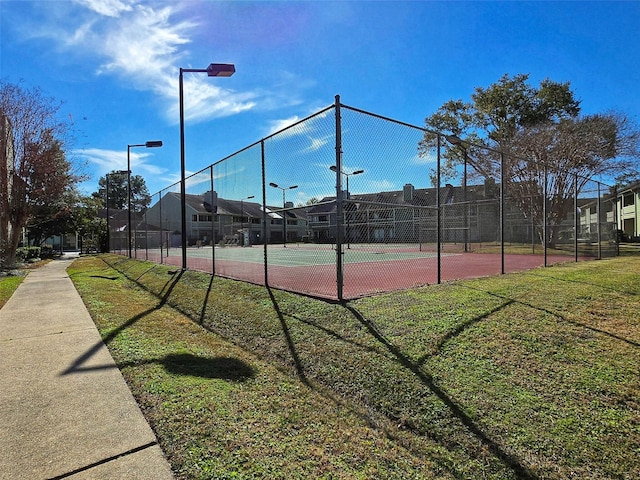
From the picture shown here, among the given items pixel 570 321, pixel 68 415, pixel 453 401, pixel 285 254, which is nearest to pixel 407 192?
pixel 570 321

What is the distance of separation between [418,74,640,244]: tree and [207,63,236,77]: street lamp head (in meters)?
8.74

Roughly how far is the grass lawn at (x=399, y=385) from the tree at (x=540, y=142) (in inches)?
397

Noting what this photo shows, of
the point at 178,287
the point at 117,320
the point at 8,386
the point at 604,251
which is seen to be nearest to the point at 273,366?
the point at 8,386

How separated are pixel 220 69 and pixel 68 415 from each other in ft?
28.2

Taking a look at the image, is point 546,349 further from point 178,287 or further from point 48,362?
point 178,287

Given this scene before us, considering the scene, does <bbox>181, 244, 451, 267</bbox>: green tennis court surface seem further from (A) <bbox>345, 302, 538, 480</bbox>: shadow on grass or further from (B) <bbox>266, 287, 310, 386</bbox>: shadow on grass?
(A) <bbox>345, 302, 538, 480</bbox>: shadow on grass

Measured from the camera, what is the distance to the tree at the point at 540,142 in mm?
18375

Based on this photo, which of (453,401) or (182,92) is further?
(182,92)

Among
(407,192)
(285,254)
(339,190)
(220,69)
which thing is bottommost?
(285,254)

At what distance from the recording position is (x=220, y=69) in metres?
9.34

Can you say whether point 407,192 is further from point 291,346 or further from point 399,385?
point 399,385

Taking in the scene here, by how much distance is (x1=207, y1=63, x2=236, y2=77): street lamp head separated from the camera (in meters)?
9.28

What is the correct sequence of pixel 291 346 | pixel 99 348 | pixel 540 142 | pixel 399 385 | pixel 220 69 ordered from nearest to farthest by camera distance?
pixel 399 385 < pixel 291 346 < pixel 99 348 < pixel 220 69 < pixel 540 142

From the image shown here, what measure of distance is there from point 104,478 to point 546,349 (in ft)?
13.1
